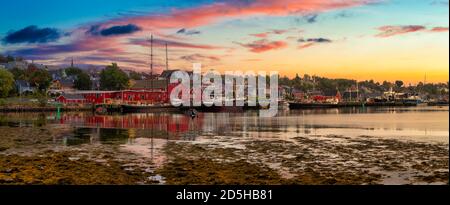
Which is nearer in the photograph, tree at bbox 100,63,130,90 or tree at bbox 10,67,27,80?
tree at bbox 100,63,130,90

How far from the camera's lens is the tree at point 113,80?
143 meters

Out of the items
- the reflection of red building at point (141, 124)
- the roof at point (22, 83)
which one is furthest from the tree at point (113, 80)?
the reflection of red building at point (141, 124)

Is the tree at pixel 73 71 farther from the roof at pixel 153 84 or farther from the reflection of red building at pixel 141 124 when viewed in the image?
the reflection of red building at pixel 141 124

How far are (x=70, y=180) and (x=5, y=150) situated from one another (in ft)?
34.6

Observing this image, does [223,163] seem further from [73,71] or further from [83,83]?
[73,71]

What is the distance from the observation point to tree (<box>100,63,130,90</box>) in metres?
143

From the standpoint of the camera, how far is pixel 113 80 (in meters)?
143

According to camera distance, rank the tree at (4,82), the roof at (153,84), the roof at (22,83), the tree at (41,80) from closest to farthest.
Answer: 1. the tree at (4,82)
2. the roof at (153,84)
3. the tree at (41,80)
4. the roof at (22,83)

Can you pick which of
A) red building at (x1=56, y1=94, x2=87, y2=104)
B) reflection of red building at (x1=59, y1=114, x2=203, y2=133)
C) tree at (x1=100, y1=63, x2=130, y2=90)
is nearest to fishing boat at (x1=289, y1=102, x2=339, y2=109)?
tree at (x1=100, y1=63, x2=130, y2=90)

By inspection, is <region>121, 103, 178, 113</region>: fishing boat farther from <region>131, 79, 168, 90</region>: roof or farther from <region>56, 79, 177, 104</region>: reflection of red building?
<region>131, 79, 168, 90</region>: roof

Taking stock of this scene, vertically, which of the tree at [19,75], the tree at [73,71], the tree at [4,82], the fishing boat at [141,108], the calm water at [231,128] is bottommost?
the calm water at [231,128]

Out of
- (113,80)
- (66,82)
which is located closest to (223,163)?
(113,80)

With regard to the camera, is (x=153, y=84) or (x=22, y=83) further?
(x=22, y=83)
